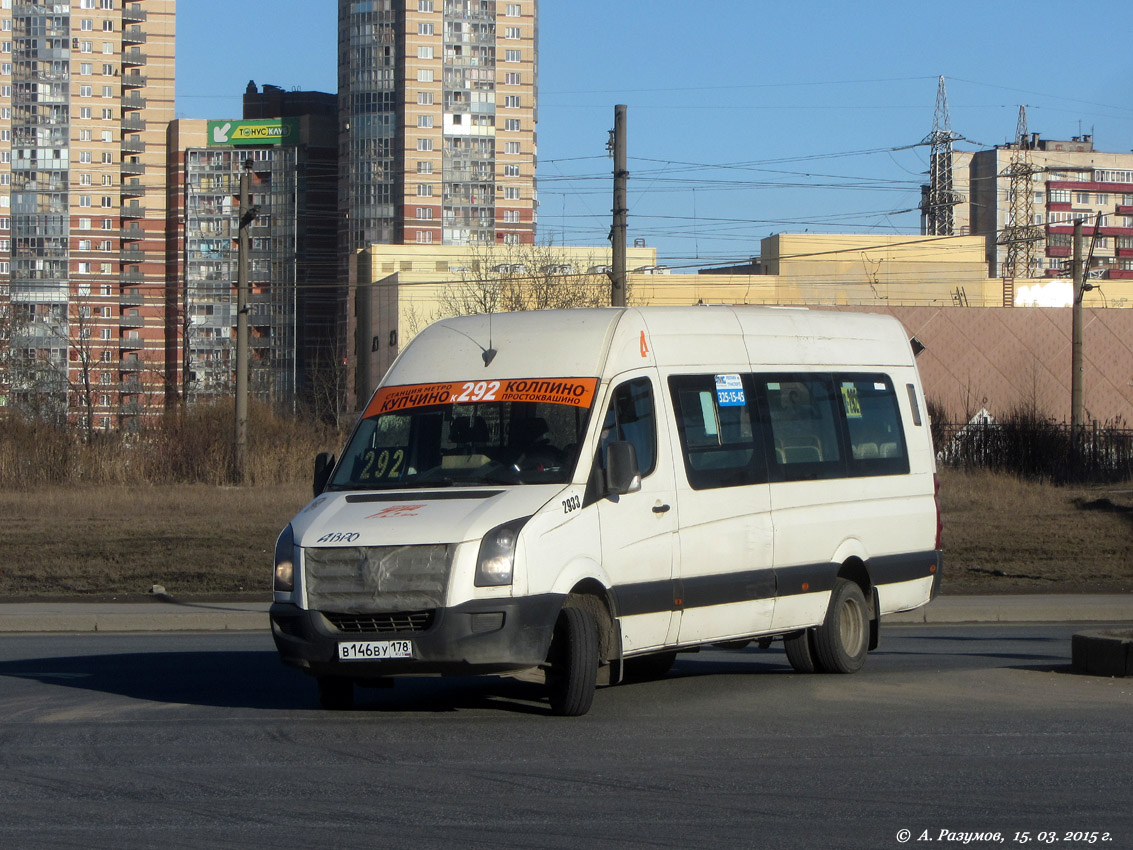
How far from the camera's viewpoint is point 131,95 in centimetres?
12838

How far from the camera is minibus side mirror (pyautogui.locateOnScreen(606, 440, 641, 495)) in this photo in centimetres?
908

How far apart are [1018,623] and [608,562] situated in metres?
8.50

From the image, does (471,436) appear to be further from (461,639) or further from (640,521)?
(461,639)

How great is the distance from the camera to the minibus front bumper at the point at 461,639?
851 cm

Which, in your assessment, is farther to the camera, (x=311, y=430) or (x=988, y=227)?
(x=988, y=227)

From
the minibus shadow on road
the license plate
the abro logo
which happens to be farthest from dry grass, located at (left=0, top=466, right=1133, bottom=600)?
Result: the license plate

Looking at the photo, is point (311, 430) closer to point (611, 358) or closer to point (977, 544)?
point (977, 544)

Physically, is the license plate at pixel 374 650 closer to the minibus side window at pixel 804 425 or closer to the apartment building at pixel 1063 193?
the minibus side window at pixel 804 425

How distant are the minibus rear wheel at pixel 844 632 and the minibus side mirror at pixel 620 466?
8.70 ft

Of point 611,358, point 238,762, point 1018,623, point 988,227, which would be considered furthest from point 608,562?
point 988,227

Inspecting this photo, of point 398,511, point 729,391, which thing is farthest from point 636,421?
point 398,511

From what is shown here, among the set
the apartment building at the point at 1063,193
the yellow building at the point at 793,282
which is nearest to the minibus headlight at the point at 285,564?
the yellow building at the point at 793,282

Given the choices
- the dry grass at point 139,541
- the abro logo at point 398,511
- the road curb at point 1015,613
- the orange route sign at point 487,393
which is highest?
the orange route sign at point 487,393

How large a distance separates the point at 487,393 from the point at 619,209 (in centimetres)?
2012
